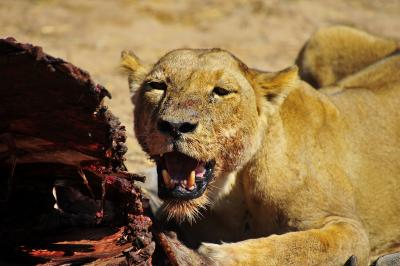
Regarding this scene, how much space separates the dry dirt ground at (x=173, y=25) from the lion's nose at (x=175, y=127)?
375 centimetres

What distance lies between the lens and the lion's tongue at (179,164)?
12.3 ft

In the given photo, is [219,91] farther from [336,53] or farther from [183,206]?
[336,53]

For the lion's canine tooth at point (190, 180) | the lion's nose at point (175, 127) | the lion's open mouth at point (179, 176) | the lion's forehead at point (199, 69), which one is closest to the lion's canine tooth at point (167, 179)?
the lion's open mouth at point (179, 176)

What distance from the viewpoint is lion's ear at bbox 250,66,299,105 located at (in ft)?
14.1

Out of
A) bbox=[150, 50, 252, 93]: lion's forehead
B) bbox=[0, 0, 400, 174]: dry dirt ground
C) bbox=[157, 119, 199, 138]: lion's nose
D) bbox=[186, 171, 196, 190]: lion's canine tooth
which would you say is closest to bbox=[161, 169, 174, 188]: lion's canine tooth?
bbox=[186, 171, 196, 190]: lion's canine tooth

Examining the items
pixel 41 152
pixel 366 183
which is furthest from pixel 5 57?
pixel 366 183

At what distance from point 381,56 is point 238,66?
107 inches

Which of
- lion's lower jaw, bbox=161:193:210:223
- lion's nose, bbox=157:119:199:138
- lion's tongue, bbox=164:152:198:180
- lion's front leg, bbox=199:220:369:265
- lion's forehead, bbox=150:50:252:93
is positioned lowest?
lion's front leg, bbox=199:220:369:265

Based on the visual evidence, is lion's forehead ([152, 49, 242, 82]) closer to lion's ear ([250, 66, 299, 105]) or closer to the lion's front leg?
lion's ear ([250, 66, 299, 105])

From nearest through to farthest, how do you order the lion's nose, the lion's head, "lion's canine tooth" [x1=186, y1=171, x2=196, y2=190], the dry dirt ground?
1. the lion's nose
2. the lion's head
3. "lion's canine tooth" [x1=186, y1=171, x2=196, y2=190]
4. the dry dirt ground

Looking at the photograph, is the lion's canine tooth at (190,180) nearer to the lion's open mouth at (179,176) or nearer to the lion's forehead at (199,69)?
the lion's open mouth at (179,176)

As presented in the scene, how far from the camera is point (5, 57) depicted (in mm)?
2822

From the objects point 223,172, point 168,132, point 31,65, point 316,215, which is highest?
point 31,65

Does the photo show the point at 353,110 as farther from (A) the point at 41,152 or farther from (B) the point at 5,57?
(B) the point at 5,57
